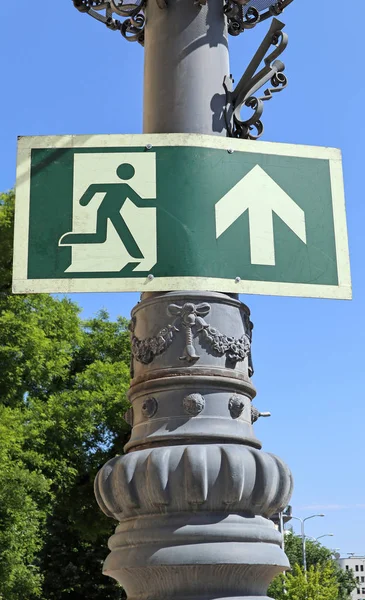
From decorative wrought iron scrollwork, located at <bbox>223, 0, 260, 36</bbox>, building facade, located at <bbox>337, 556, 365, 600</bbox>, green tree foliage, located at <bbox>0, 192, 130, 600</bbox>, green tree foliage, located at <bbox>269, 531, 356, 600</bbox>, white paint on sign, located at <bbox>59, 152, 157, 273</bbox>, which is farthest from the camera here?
building facade, located at <bbox>337, 556, 365, 600</bbox>

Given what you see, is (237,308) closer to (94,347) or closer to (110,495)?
(110,495)

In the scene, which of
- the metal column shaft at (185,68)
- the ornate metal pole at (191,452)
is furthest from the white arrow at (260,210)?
the metal column shaft at (185,68)

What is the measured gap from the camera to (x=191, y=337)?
2730 mm

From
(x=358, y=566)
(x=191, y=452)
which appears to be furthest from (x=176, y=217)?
(x=358, y=566)

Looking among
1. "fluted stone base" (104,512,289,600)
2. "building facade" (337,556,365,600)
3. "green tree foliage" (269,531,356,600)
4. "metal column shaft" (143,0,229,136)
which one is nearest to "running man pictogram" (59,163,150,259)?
"metal column shaft" (143,0,229,136)

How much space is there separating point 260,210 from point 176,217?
32 cm

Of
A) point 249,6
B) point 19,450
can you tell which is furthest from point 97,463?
point 249,6

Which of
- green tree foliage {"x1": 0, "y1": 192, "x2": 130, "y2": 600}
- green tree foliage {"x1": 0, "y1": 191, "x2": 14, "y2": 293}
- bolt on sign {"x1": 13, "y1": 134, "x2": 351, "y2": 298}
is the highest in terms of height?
green tree foliage {"x1": 0, "y1": 191, "x2": 14, "y2": 293}

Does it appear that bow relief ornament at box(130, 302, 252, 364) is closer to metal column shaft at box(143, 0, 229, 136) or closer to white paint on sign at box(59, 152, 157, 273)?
white paint on sign at box(59, 152, 157, 273)

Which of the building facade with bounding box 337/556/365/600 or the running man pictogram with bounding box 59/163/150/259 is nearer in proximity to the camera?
the running man pictogram with bounding box 59/163/150/259

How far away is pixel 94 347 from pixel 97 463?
430cm

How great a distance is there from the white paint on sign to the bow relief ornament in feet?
0.70

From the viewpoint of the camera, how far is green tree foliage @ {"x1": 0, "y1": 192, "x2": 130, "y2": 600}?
17.5 m

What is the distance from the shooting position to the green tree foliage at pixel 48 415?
57.3ft
